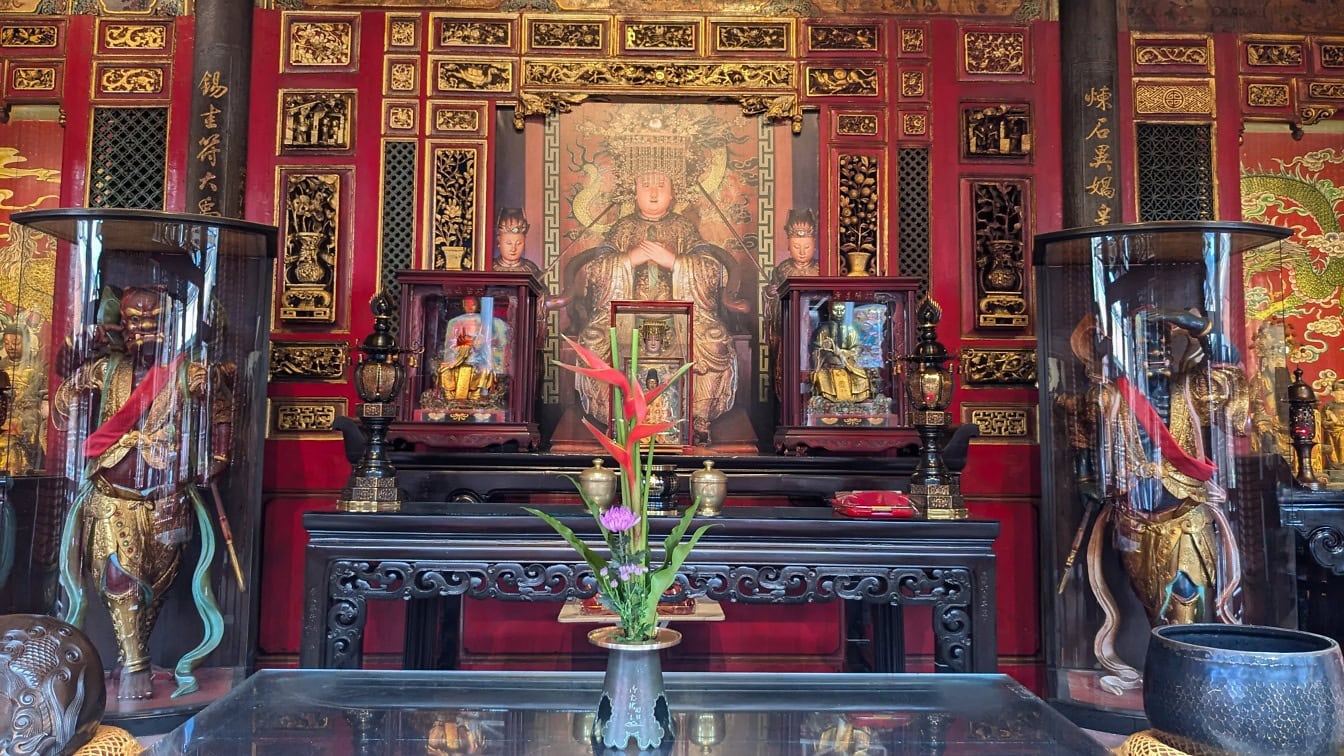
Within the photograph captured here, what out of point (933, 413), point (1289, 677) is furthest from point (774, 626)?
point (1289, 677)

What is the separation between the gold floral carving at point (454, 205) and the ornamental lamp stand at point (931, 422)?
231 cm

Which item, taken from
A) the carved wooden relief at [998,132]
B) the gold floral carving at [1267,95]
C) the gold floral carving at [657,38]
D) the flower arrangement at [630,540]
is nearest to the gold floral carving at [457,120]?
the gold floral carving at [657,38]

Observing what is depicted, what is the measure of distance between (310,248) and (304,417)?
0.85 metres

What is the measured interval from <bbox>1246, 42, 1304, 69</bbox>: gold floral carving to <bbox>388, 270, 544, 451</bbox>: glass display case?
3949mm

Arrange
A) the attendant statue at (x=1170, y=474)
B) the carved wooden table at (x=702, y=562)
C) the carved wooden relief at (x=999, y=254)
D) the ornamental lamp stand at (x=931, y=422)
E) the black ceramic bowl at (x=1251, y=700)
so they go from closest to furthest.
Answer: the black ceramic bowl at (x=1251, y=700), the carved wooden table at (x=702, y=562), the ornamental lamp stand at (x=931, y=422), the attendant statue at (x=1170, y=474), the carved wooden relief at (x=999, y=254)

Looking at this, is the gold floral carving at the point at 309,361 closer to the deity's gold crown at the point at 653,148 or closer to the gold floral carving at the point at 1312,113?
the deity's gold crown at the point at 653,148

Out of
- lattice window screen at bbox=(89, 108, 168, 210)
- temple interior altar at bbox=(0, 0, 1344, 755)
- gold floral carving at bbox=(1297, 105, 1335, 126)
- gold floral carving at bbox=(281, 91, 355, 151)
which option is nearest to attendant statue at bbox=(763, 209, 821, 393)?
temple interior altar at bbox=(0, 0, 1344, 755)

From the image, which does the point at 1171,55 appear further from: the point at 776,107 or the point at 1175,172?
the point at 776,107

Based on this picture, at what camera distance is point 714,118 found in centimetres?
456

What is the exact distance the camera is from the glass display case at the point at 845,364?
3939mm

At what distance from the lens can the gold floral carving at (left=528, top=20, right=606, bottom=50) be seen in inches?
179

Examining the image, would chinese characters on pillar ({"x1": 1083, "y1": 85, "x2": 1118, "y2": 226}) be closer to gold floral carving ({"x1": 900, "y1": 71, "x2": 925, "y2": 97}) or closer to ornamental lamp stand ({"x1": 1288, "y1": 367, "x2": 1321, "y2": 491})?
gold floral carving ({"x1": 900, "y1": 71, "x2": 925, "y2": 97})

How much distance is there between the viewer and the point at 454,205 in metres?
4.44

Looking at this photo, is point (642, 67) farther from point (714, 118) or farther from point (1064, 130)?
point (1064, 130)
